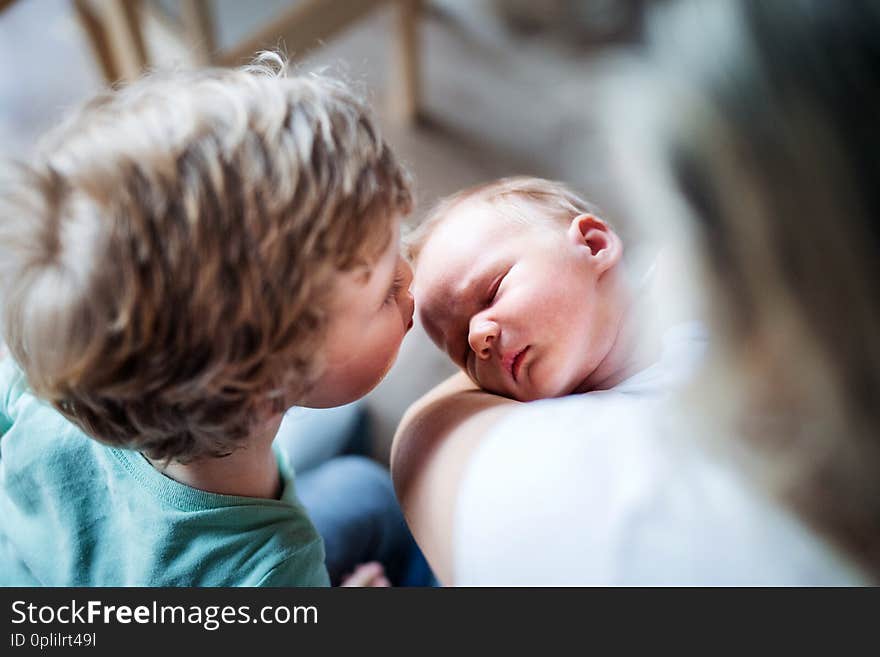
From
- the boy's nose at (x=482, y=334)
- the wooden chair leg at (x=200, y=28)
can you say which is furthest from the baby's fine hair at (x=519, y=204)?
the wooden chair leg at (x=200, y=28)

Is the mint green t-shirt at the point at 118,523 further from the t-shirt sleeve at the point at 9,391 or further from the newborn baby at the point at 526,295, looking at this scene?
the newborn baby at the point at 526,295

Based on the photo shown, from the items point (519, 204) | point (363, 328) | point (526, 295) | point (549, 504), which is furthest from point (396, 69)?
point (549, 504)

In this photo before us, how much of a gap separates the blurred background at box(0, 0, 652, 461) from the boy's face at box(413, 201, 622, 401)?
0.29 meters

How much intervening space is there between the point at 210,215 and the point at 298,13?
0.96m

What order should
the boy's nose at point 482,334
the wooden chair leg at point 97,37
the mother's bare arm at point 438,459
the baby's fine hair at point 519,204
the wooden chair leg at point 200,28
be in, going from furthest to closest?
the wooden chair leg at point 97,37
the wooden chair leg at point 200,28
the baby's fine hair at point 519,204
the boy's nose at point 482,334
the mother's bare arm at point 438,459

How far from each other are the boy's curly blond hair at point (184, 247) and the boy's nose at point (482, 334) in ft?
0.55

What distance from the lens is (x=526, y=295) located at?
2.27 feet

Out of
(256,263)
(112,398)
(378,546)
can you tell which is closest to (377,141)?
(256,263)

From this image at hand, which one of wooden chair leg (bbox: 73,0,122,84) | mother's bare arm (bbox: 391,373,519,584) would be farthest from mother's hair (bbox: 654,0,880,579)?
wooden chair leg (bbox: 73,0,122,84)

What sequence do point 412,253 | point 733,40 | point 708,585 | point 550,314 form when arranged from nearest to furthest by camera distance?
point 733,40, point 708,585, point 550,314, point 412,253

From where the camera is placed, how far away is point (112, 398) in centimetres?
49

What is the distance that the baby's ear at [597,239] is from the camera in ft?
2.44

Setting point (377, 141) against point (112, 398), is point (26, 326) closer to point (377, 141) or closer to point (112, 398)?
point (112, 398)
